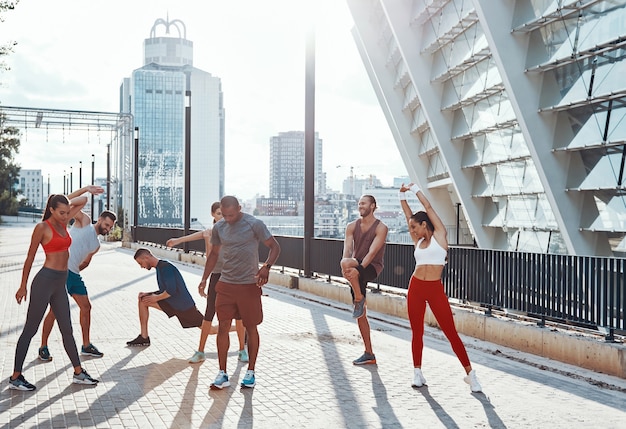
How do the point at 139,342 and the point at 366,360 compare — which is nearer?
the point at 366,360

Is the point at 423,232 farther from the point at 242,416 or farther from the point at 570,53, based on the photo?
the point at 570,53

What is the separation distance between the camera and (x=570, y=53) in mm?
23188

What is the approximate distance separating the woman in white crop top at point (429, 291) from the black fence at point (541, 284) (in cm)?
220

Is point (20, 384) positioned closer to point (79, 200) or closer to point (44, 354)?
point (44, 354)

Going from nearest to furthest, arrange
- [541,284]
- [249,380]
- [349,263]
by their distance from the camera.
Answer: [249,380] < [349,263] < [541,284]

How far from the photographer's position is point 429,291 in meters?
7.17

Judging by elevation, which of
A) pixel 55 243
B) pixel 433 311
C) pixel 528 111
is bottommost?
pixel 433 311

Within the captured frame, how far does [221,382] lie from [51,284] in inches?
71.7

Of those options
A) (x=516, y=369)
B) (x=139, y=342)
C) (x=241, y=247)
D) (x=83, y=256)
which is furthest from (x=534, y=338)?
(x=83, y=256)

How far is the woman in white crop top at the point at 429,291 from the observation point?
713 cm

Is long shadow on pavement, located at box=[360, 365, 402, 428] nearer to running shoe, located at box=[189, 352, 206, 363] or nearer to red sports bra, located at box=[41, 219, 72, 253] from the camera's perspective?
running shoe, located at box=[189, 352, 206, 363]

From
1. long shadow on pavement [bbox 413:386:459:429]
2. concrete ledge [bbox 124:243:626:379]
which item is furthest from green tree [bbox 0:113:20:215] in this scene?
long shadow on pavement [bbox 413:386:459:429]

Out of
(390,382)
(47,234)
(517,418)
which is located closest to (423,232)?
(390,382)

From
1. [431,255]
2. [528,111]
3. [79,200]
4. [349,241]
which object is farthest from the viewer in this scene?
[528,111]
